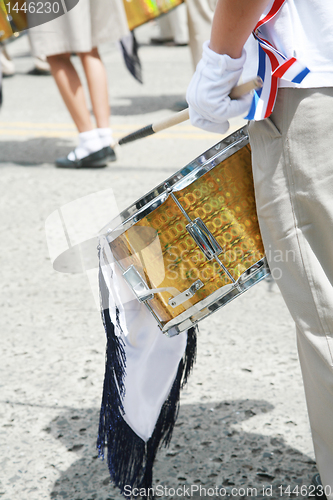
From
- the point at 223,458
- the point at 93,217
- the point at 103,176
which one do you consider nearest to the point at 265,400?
the point at 223,458

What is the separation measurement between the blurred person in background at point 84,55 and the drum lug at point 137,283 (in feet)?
8.81

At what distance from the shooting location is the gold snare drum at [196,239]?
50.3 inches

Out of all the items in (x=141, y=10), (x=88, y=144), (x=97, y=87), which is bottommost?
(x=88, y=144)

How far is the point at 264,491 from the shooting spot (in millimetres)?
1498

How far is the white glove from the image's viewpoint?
114 centimetres

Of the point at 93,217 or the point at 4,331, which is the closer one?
the point at 93,217

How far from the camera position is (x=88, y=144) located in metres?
3.89

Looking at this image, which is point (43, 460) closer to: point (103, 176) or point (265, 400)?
point (265, 400)

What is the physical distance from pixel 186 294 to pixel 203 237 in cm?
13

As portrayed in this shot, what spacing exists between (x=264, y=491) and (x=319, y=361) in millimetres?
510

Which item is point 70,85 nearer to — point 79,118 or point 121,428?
point 79,118

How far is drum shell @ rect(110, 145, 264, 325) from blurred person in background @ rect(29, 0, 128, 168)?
2.66 m

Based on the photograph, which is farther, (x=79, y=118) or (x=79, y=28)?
(x=79, y=118)

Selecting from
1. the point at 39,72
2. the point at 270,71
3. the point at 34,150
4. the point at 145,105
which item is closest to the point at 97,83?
the point at 34,150
